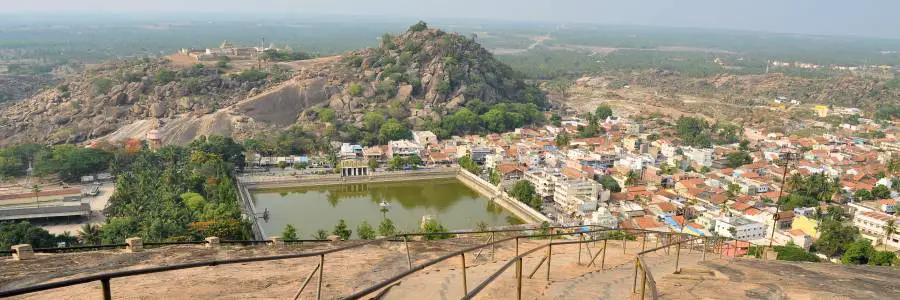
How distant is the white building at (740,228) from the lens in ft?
50.4

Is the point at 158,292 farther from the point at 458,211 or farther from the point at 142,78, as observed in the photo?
the point at 142,78

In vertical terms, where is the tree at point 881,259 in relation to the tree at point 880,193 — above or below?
above

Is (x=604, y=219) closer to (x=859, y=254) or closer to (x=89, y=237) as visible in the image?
(x=859, y=254)

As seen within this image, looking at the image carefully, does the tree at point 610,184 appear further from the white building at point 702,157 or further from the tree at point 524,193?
the white building at point 702,157

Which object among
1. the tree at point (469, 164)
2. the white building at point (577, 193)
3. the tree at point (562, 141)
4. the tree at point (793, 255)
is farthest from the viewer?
the tree at point (562, 141)

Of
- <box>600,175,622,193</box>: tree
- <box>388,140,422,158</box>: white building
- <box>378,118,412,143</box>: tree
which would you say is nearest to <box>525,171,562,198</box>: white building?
<box>600,175,622,193</box>: tree

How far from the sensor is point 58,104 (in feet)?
102

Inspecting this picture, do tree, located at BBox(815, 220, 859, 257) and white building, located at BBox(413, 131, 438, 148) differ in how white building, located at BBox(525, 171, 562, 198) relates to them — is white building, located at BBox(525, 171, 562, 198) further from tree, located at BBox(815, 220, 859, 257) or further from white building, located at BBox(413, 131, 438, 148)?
white building, located at BBox(413, 131, 438, 148)

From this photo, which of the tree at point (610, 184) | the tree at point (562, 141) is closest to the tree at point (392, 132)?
the tree at point (562, 141)

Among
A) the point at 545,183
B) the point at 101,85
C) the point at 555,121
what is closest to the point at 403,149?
the point at 545,183

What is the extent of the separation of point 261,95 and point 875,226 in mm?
27086

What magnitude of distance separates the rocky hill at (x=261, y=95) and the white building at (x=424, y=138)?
6.60 ft

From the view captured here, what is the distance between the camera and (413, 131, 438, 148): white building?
2806 cm

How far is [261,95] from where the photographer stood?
104ft
